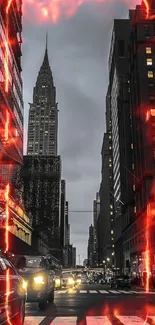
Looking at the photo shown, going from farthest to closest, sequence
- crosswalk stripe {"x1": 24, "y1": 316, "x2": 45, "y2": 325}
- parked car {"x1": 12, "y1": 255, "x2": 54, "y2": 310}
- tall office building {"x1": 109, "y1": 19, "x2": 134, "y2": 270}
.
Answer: tall office building {"x1": 109, "y1": 19, "x2": 134, "y2": 270}
parked car {"x1": 12, "y1": 255, "x2": 54, "y2": 310}
crosswalk stripe {"x1": 24, "y1": 316, "x2": 45, "y2": 325}

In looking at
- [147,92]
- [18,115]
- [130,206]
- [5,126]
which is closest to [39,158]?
[130,206]

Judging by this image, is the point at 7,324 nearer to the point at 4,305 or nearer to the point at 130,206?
the point at 4,305

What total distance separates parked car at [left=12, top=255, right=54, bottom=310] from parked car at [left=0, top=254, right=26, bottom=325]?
5.90m

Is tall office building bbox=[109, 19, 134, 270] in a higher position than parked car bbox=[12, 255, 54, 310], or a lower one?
higher

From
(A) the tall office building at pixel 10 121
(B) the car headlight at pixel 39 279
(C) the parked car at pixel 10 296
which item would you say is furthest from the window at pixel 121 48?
(C) the parked car at pixel 10 296

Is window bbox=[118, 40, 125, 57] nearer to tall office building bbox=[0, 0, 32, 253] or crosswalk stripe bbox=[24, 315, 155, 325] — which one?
tall office building bbox=[0, 0, 32, 253]

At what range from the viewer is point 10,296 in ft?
18.4

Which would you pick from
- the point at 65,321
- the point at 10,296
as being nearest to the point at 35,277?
the point at 65,321

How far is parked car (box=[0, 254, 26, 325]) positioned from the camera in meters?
5.25

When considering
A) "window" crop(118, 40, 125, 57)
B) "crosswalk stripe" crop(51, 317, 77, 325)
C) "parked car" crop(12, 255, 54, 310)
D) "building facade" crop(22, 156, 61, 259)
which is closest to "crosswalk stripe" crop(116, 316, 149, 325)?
"crosswalk stripe" crop(51, 317, 77, 325)

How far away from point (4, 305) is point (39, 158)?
19115cm

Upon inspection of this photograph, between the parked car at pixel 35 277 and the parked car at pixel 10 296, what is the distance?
5905 mm

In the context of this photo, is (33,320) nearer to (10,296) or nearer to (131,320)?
(131,320)

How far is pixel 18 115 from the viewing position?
2598 inches
